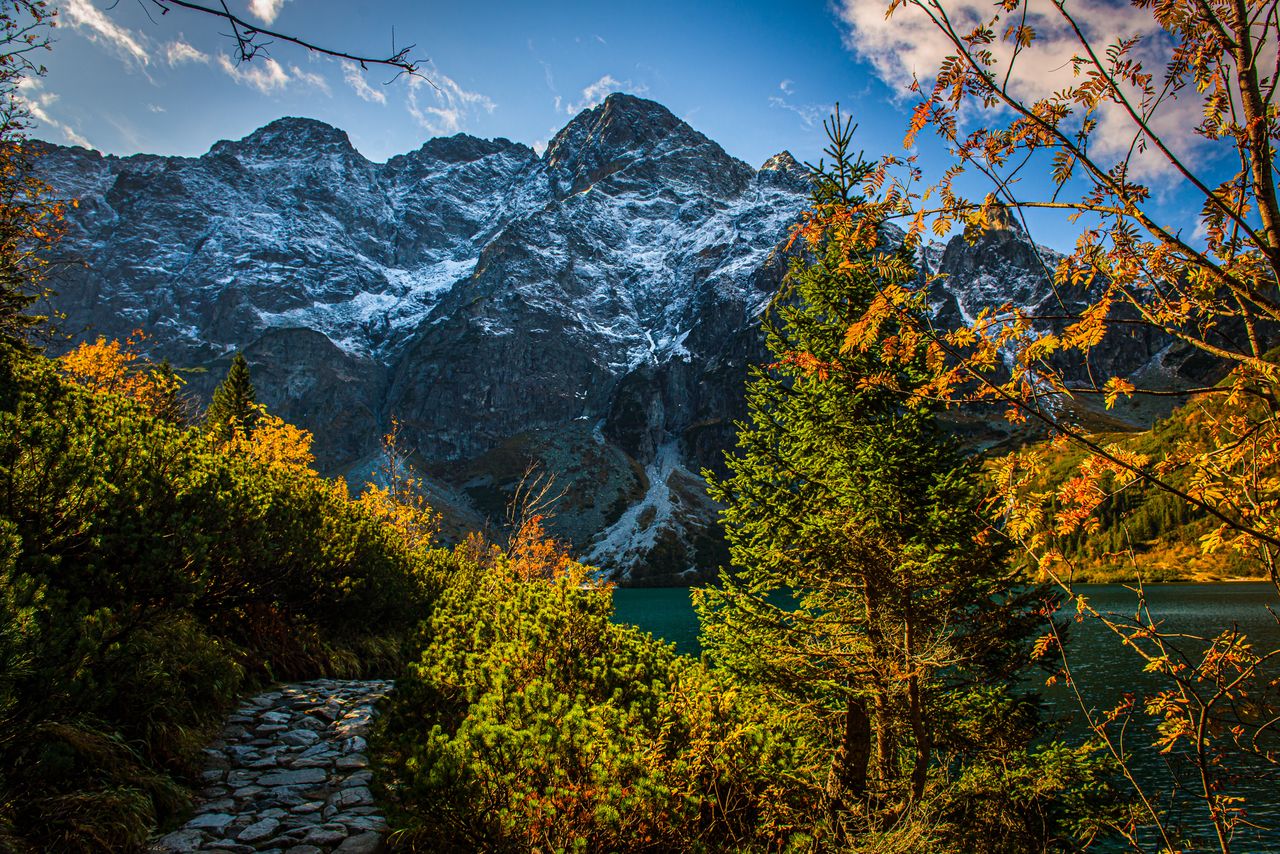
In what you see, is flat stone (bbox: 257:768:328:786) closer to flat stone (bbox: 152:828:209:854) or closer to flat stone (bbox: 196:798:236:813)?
flat stone (bbox: 196:798:236:813)

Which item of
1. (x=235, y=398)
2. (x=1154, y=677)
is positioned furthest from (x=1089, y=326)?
(x=235, y=398)

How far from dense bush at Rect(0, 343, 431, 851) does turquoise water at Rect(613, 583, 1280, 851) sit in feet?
17.7

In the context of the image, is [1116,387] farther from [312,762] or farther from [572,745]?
[312,762]

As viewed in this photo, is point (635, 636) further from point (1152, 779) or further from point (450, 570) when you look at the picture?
point (1152, 779)

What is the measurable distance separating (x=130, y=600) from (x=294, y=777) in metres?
2.68

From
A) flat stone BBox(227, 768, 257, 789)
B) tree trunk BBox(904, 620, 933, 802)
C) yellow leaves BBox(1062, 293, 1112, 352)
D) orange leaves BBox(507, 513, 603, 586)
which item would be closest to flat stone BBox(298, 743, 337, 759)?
flat stone BBox(227, 768, 257, 789)

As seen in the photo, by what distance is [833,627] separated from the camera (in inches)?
323

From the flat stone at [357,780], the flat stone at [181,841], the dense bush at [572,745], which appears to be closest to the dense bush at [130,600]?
the flat stone at [181,841]

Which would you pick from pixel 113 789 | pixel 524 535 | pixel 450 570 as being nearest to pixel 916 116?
pixel 113 789

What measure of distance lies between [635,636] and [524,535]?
14.9 m

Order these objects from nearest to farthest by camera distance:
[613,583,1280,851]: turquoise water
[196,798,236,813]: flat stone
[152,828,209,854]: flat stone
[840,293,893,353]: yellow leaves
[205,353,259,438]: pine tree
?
[840,293,893,353]: yellow leaves
[152,828,209,854]: flat stone
[196,798,236,813]: flat stone
[613,583,1280,851]: turquoise water
[205,353,259,438]: pine tree

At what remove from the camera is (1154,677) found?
90.5 ft

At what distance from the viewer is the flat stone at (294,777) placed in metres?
6.03

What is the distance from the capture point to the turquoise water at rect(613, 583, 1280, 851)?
12.7 meters
